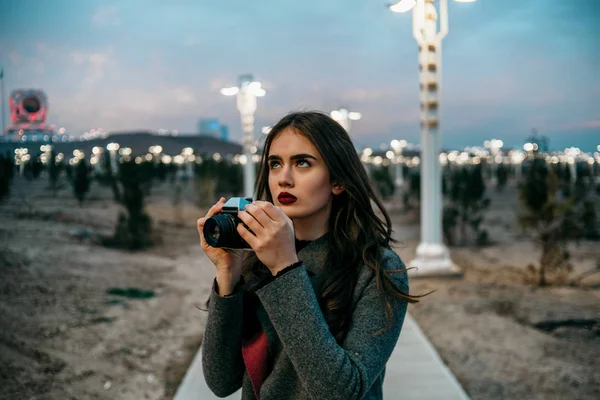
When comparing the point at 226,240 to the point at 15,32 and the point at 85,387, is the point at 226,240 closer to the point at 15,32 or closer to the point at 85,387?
the point at 85,387

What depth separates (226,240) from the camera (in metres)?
1.09

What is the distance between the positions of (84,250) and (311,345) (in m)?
7.80

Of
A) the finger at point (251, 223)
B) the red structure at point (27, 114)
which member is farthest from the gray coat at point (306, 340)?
the red structure at point (27, 114)

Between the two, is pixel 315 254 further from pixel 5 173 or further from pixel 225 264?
pixel 5 173

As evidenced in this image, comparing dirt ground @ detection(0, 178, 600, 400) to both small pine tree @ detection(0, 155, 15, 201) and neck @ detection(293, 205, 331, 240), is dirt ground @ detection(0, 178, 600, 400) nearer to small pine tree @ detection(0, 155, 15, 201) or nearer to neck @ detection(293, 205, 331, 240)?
small pine tree @ detection(0, 155, 15, 201)

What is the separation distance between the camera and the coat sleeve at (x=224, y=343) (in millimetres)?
1221

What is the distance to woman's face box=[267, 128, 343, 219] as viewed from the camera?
1248 millimetres

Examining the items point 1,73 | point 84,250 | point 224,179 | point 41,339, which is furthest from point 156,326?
point 224,179

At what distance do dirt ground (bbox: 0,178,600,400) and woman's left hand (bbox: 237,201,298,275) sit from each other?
1162 mm

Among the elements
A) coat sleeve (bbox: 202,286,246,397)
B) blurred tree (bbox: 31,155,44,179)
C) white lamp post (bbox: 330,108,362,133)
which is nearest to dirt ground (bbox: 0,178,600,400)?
blurred tree (bbox: 31,155,44,179)

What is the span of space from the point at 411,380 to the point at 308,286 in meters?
2.61

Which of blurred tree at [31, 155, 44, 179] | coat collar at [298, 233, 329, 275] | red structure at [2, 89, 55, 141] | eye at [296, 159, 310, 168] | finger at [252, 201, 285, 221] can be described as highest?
red structure at [2, 89, 55, 141]

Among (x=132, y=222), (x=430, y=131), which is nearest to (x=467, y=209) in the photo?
(x=430, y=131)

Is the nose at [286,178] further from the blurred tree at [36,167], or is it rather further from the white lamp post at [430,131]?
the white lamp post at [430,131]
